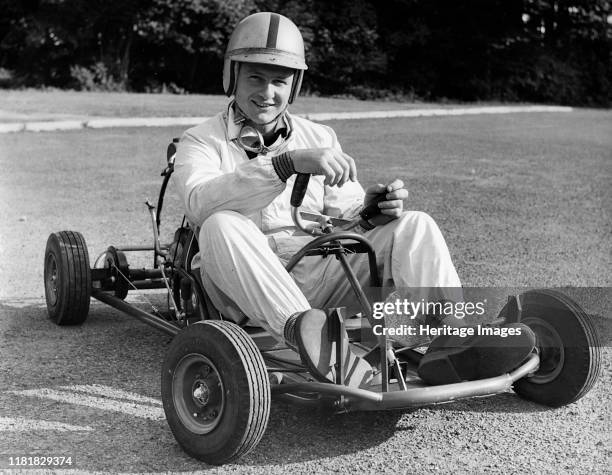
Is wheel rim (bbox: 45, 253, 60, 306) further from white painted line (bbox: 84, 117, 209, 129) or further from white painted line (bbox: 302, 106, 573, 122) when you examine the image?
white painted line (bbox: 302, 106, 573, 122)

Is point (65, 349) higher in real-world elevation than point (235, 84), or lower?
lower

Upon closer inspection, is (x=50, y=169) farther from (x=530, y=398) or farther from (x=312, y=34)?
(x=312, y=34)

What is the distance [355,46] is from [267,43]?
21.4m

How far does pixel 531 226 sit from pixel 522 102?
65.2 feet

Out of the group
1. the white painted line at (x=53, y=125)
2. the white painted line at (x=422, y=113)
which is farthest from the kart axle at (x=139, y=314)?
the white painted line at (x=422, y=113)

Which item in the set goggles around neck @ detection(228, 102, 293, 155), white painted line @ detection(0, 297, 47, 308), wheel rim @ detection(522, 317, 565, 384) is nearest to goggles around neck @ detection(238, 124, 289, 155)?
goggles around neck @ detection(228, 102, 293, 155)

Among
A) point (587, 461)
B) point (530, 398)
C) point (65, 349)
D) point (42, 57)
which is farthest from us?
point (42, 57)

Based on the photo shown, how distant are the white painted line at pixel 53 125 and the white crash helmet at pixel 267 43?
10255mm

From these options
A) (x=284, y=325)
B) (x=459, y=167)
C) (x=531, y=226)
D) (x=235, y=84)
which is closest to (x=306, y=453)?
(x=284, y=325)

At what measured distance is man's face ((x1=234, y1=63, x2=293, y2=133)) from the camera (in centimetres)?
377

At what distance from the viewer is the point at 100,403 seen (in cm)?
362

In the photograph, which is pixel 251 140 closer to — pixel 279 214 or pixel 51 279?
pixel 279 214

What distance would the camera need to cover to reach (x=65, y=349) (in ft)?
14.2

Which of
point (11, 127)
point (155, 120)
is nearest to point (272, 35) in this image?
point (11, 127)
